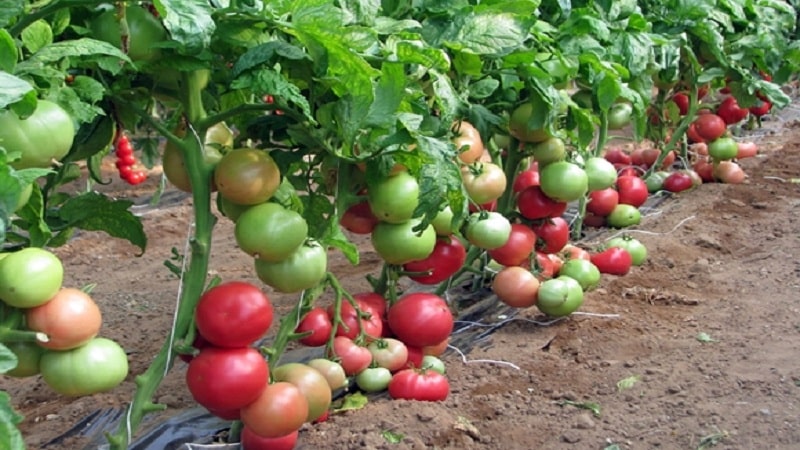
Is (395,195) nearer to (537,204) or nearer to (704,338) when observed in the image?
(537,204)

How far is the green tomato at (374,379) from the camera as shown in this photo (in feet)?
10.1

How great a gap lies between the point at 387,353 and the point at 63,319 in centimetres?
135

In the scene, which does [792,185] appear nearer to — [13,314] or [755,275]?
[755,275]

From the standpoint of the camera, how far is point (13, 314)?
197 centimetres

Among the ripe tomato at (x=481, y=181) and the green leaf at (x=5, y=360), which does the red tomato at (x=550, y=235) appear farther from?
the green leaf at (x=5, y=360)

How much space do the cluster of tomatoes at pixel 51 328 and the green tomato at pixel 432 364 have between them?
4.51 ft

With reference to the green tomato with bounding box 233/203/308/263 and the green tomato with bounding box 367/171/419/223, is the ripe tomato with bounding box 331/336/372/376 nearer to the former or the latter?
the green tomato with bounding box 367/171/419/223

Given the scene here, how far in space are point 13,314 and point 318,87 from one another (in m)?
0.91

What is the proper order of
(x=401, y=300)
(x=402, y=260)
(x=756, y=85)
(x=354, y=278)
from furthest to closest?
1. (x=756, y=85)
2. (x=354, y=278)
3. (x=401, y=300)
4. (x=402, y=260)

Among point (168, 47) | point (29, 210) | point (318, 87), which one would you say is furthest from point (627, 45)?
point (29, 210)

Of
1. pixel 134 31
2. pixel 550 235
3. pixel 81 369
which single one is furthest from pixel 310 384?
pixel 550 235

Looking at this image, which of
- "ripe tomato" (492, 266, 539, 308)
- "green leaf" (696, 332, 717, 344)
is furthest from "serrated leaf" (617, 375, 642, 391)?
"ripe tomato" (492, 266, 539, 308)

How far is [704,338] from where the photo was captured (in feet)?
12.0

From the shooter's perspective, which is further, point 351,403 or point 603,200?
point 603,200
